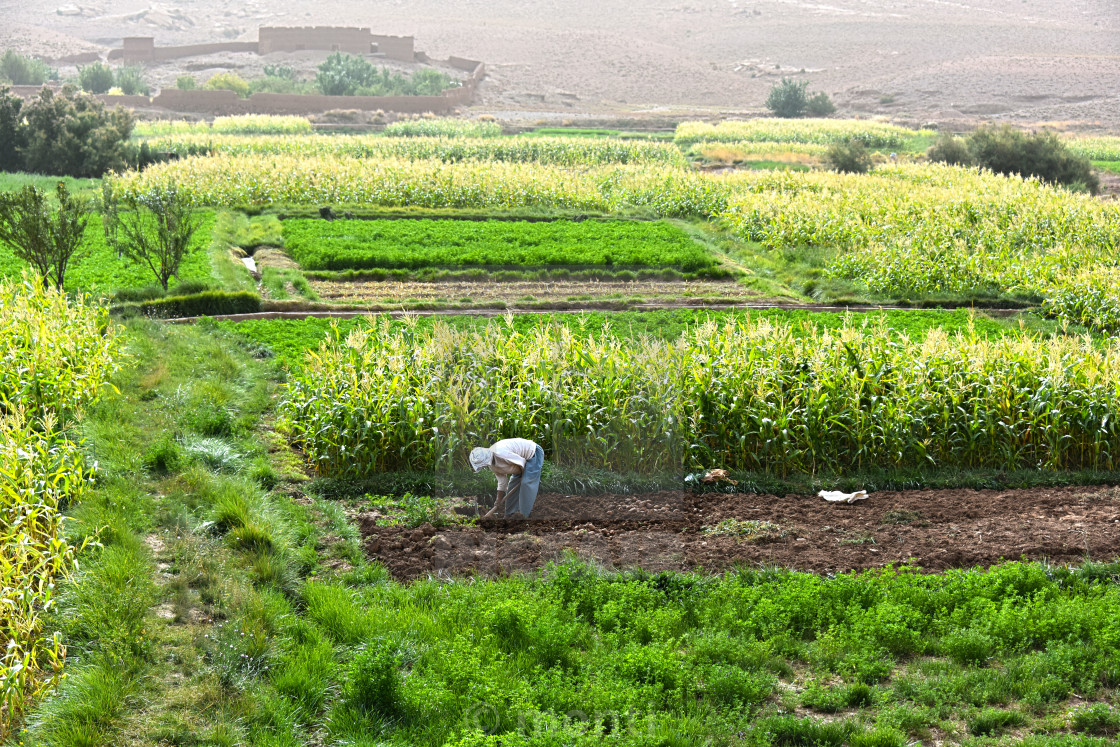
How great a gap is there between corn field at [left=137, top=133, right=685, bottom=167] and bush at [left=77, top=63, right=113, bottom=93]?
152 ft

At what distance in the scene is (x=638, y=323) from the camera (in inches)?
567

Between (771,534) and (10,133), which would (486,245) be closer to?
(771,534)

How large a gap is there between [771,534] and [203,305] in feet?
36.7

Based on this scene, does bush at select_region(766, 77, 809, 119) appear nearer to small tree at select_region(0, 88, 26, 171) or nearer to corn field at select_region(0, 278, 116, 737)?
small tree at select_region(0, 88, 26, 171)

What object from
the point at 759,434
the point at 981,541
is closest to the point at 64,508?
the point at 759,434

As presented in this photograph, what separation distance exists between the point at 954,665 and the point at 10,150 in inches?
1474

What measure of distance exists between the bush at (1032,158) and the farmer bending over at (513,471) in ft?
108

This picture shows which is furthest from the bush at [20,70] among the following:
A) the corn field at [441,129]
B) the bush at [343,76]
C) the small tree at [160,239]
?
the small tree at [160,239]

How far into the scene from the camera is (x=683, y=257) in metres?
19.7

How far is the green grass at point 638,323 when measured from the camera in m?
13.6

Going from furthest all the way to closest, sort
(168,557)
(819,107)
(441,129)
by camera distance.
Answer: (819,107), (441,129), (168,557)

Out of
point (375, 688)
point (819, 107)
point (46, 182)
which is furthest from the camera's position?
point (819, 107)

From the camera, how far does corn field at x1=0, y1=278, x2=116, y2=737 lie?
17.1ft

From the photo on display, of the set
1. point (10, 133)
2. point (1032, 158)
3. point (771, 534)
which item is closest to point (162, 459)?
point (771, 534)
